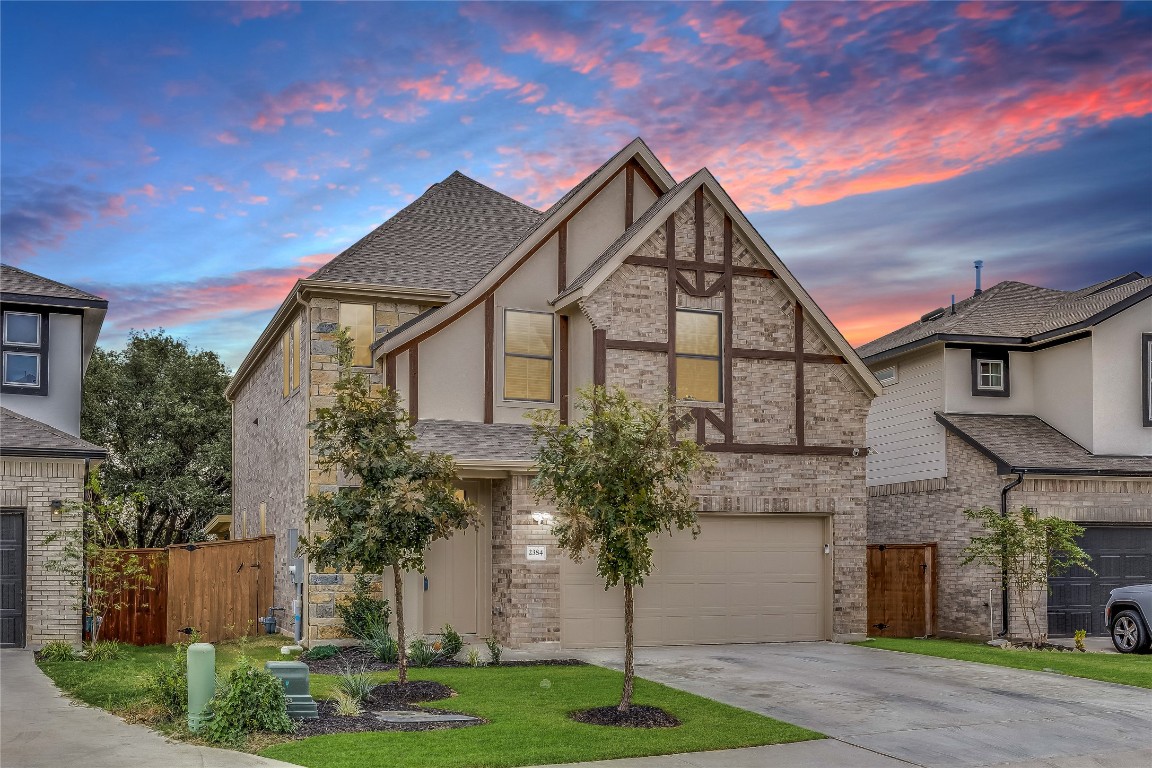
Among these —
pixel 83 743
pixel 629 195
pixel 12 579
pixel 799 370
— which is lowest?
pixel 83 743

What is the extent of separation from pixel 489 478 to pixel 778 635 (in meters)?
6.12

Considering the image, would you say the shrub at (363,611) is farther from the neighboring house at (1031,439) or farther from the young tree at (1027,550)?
the neighboring house at (1031,439)

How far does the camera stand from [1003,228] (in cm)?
2322

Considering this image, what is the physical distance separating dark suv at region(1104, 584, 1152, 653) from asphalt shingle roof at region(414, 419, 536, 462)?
11040 millimetres

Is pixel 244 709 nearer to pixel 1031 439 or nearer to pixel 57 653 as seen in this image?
pixel 57 653

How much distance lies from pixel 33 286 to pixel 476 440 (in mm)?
9421

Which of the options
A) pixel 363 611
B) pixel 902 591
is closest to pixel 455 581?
pixel 363 611

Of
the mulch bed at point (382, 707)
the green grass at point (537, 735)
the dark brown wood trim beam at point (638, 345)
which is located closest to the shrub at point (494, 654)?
the green grass at point (537, 735)

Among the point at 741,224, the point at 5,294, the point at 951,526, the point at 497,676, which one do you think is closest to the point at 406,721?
the point at 497,676

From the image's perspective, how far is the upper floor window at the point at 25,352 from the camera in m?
20.6

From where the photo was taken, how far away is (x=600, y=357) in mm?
19203

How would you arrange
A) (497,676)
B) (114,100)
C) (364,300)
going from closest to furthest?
(497,676), (114,100), (364,300)

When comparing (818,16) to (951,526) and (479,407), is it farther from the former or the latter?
(951,526)

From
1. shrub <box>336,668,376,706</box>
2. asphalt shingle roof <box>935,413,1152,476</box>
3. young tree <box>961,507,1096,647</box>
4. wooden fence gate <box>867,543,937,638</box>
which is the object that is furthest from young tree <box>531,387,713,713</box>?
wooden fence gate <box>867,543,937,638</box>
